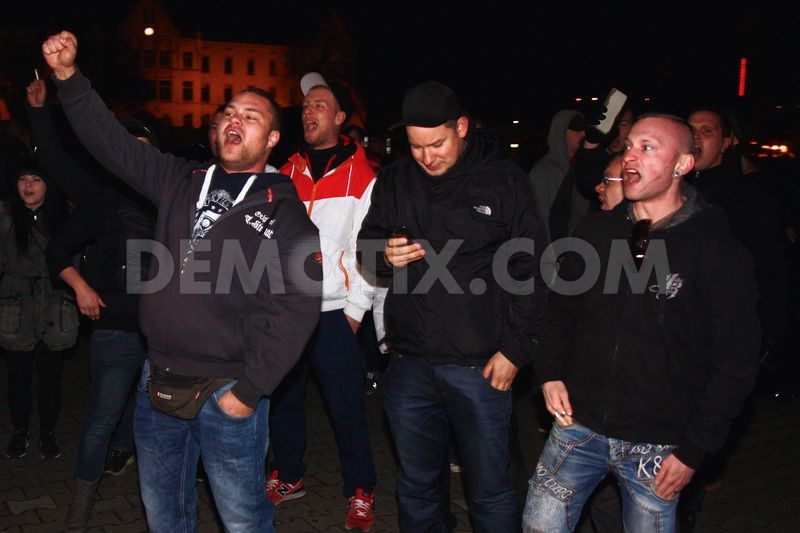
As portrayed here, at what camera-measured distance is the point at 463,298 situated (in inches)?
152

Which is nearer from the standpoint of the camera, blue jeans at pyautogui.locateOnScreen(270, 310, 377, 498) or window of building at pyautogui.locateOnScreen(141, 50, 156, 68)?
blue jeans at pyautogui.locateOnScreen(270, 310, 377, 498)

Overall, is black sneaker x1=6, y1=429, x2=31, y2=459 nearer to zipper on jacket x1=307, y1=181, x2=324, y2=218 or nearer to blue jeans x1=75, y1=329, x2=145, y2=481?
blue jeans x1=75, y1=329, x2=145, y2=481

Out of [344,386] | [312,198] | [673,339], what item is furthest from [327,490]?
[673,339]

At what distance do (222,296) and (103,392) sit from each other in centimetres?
163

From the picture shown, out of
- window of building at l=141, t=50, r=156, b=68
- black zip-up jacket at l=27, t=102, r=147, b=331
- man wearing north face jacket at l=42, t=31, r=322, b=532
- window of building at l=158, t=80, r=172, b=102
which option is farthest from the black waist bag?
window of building at l=158, t=80, r=172, b=102

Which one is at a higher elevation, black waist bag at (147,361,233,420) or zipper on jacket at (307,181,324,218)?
zipper on jacket at (307,181,324,218)

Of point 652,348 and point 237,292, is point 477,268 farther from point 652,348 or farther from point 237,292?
point 237,292

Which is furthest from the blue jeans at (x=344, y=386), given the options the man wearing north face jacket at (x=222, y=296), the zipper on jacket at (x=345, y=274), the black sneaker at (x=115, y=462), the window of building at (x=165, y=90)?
the window of building at (x=165, y=90)

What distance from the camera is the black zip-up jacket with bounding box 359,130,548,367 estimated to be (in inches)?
150

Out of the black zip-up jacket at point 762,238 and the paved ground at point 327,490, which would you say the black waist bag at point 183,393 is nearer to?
the paved ground at point 327,490

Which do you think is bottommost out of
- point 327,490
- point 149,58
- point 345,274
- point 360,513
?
point 327,490

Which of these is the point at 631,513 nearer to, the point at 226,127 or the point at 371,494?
the point at 371,494

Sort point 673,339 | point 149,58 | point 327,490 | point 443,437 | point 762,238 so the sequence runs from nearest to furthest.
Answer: point 673,339 < point 443,437 < point 762,238 < point 327,490 < point 149,58

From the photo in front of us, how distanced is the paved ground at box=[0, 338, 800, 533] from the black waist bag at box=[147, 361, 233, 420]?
1.82 m
